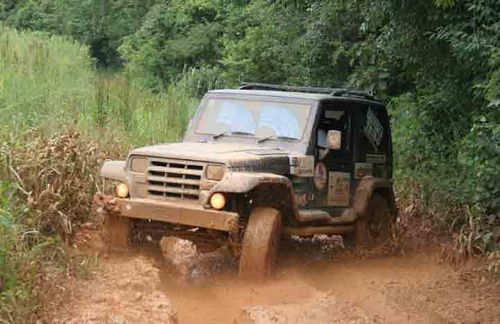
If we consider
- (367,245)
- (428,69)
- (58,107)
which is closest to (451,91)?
(428,69)

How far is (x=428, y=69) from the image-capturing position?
1021cm

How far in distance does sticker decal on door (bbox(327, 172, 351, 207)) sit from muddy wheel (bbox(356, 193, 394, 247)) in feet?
1.14

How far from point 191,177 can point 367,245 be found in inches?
111

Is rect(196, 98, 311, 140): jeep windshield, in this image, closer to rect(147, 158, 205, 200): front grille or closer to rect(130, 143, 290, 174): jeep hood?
rect(130, 143, 290, 174): jeep hood

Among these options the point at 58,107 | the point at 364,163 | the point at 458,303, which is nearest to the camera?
the point at 458,303

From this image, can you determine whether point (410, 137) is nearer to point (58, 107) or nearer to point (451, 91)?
point (451, 91)

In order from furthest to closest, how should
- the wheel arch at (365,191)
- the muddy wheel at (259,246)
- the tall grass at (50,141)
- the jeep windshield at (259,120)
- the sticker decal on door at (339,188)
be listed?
the wheel arch at (365,191), the sticker decal on door at (339,188), the jeep windshield at (259,120), the muddy wheel at (259,246), the tall grass at (50,141)

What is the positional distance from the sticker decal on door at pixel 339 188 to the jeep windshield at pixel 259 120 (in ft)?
2.32

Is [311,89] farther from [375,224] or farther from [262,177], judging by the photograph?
[262,177]

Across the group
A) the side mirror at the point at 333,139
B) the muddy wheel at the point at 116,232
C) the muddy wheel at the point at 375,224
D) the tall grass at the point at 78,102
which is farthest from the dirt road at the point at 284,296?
the tall grass at the point at 78,102

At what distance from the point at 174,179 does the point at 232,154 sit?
0.59m

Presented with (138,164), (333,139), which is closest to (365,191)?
(333,139)

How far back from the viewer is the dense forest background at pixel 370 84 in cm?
827

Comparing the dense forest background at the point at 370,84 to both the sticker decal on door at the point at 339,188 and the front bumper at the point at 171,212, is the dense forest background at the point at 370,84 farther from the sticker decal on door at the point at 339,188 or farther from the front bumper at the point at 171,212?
the sticker decal on door at the point at 339,188
